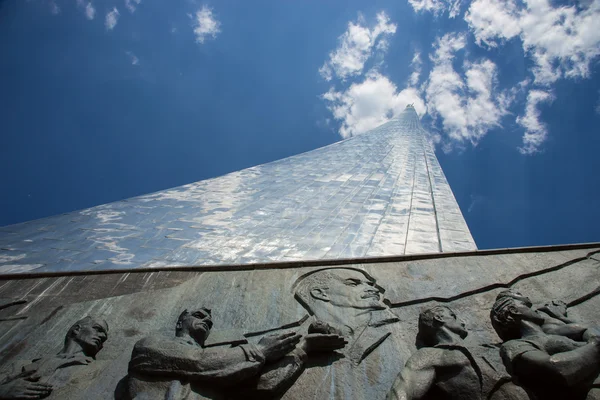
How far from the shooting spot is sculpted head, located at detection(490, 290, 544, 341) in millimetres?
2771

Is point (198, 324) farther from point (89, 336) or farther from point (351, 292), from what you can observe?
point (351, 292)

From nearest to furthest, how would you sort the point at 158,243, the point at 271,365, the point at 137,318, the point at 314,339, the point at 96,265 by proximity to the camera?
the point at 271,365 → the point at 314,339 → the point at 137,318 → the point at 96,265 → the point at 158,243

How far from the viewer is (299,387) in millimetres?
2689

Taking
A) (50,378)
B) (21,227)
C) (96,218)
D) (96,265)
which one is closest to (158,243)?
(96,265)

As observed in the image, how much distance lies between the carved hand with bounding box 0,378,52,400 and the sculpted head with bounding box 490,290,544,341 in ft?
9.89

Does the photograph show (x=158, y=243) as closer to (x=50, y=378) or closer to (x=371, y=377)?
(x=50, y=378)

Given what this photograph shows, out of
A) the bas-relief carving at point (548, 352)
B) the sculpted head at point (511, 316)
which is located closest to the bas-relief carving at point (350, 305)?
the sculpted head at point (511, 316)

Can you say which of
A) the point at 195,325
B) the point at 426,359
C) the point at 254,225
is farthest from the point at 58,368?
the point at 254,225

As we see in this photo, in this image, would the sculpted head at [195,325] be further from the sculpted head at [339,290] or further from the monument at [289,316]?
the sculpted head at [339,290]

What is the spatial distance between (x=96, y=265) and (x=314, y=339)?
3.65 meters

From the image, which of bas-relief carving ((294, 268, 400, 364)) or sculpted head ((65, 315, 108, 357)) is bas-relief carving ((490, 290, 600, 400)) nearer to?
bas-relief carving ((294, 268, 400, 364))

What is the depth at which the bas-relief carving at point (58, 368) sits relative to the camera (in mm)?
2512

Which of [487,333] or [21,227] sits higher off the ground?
[21,227]

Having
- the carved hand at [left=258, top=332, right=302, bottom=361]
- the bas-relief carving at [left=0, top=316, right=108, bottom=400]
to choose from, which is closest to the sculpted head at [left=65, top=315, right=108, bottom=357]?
the bas-relief carving at [left=0, top=316, right=108, bottom=400]
